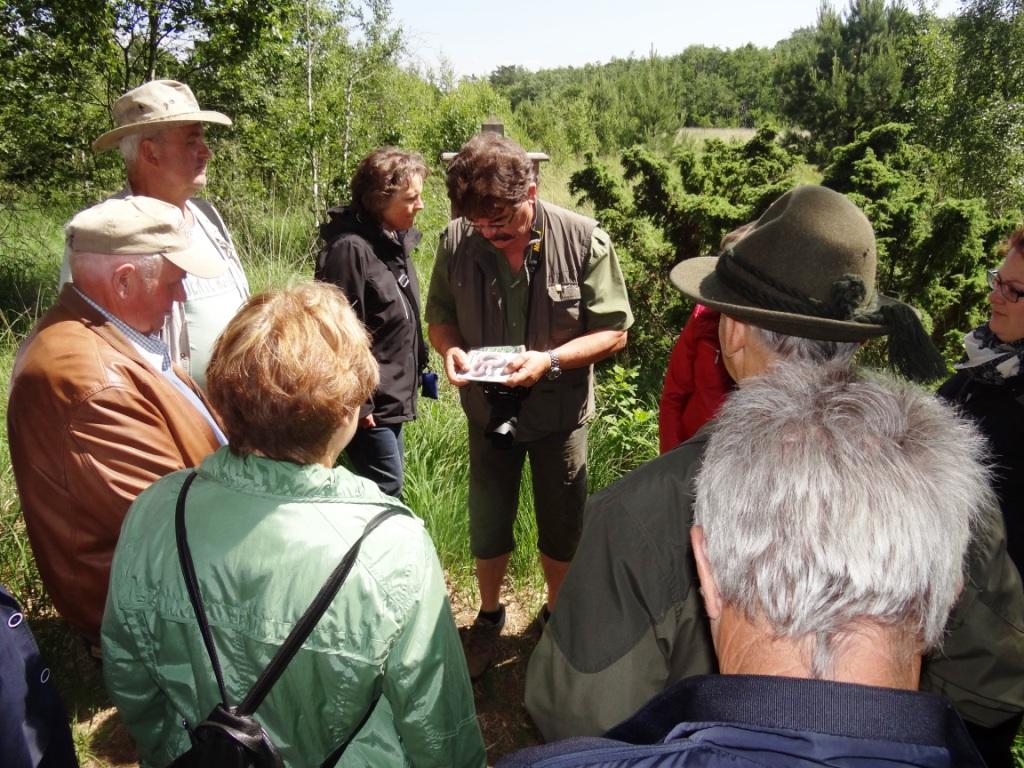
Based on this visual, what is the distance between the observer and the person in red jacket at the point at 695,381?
7.73 feet

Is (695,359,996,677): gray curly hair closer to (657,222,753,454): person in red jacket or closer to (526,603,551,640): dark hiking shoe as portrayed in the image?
(657,222,753,454): person in red jacket

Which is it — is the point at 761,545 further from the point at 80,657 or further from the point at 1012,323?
the point at 80,657

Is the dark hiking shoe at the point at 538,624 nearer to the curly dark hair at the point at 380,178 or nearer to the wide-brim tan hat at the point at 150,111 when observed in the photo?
the curly dark hair at the point at 380,178

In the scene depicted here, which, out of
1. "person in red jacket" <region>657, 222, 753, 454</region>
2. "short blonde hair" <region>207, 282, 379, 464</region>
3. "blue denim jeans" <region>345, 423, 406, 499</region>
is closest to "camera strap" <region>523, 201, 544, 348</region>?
"person in red jacket" <region>657, 222, 753, 454</region>

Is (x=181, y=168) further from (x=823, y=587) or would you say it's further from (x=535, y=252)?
(x=823, y=587)

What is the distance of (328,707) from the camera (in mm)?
1240

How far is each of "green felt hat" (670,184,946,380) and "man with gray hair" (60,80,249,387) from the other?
1.90 metres

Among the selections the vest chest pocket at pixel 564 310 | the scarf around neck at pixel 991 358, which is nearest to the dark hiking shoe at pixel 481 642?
the vest chest pocket at pixel 564 310

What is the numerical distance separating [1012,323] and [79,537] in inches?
109

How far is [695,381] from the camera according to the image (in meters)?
2.45

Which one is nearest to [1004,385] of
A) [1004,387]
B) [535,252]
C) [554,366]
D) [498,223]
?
[1004,387]

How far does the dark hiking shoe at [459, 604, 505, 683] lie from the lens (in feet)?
9.15

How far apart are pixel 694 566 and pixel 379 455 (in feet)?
6.60

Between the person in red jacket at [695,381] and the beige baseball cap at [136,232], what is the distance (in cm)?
158
